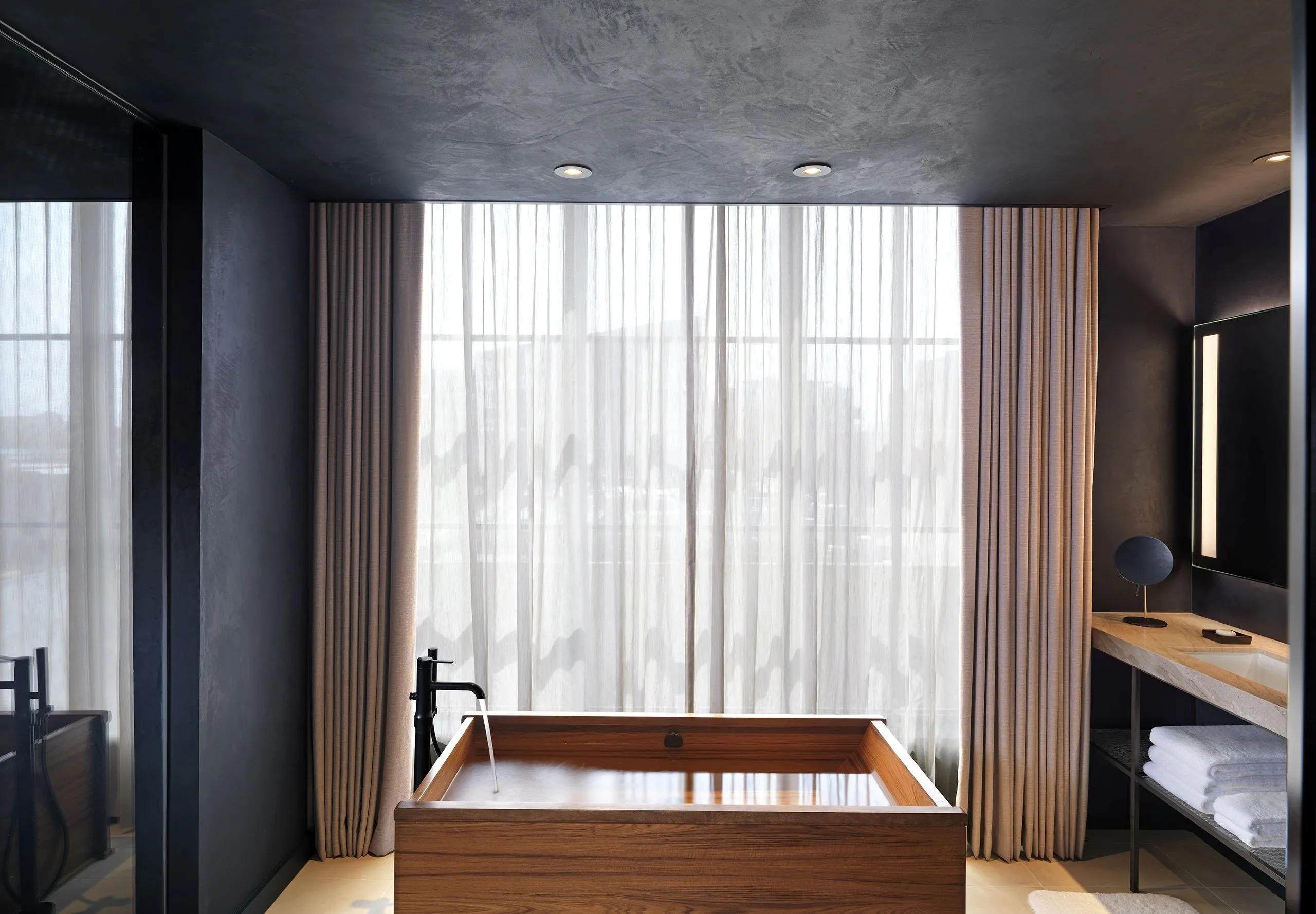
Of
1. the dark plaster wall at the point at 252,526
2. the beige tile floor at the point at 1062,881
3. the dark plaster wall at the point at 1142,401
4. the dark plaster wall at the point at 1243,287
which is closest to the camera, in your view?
the dark plaster wall at the point at 252,526

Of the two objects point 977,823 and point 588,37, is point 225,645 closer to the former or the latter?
point 588,37

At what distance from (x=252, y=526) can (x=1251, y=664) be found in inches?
131

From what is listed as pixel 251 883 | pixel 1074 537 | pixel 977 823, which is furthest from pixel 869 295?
pixel 251 883

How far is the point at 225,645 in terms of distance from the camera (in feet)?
8.55

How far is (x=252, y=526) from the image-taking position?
2.78m

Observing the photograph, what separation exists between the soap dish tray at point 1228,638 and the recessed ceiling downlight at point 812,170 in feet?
6.88

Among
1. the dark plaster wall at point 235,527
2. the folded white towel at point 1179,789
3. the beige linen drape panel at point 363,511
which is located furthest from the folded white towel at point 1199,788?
the dark plaster wall at point 235,527

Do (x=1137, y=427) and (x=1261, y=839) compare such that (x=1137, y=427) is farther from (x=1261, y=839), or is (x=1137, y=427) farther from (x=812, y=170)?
(x=812, y=170)

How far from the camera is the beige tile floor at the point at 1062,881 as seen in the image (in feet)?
9.53

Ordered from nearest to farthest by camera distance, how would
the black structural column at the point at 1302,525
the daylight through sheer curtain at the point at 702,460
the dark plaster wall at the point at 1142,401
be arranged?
1. the black structural column at the point at 1302,525
2. the daylight through sheer curtain at the point at 702,460
3. the dark plaster wall at the point at 1142,401

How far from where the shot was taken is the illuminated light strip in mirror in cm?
327

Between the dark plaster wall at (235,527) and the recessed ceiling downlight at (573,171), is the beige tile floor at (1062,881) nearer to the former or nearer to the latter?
the dark plaster wall at (235,527)

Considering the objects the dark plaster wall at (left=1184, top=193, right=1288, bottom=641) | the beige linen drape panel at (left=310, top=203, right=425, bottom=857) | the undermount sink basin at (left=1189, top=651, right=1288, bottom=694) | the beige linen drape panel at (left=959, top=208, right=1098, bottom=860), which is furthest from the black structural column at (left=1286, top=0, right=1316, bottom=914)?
the beige linen drape panel at (left=310, top=203, right=425, bottom=857)

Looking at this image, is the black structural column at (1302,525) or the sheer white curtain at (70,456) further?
the sheer white curtain at (70,456)
